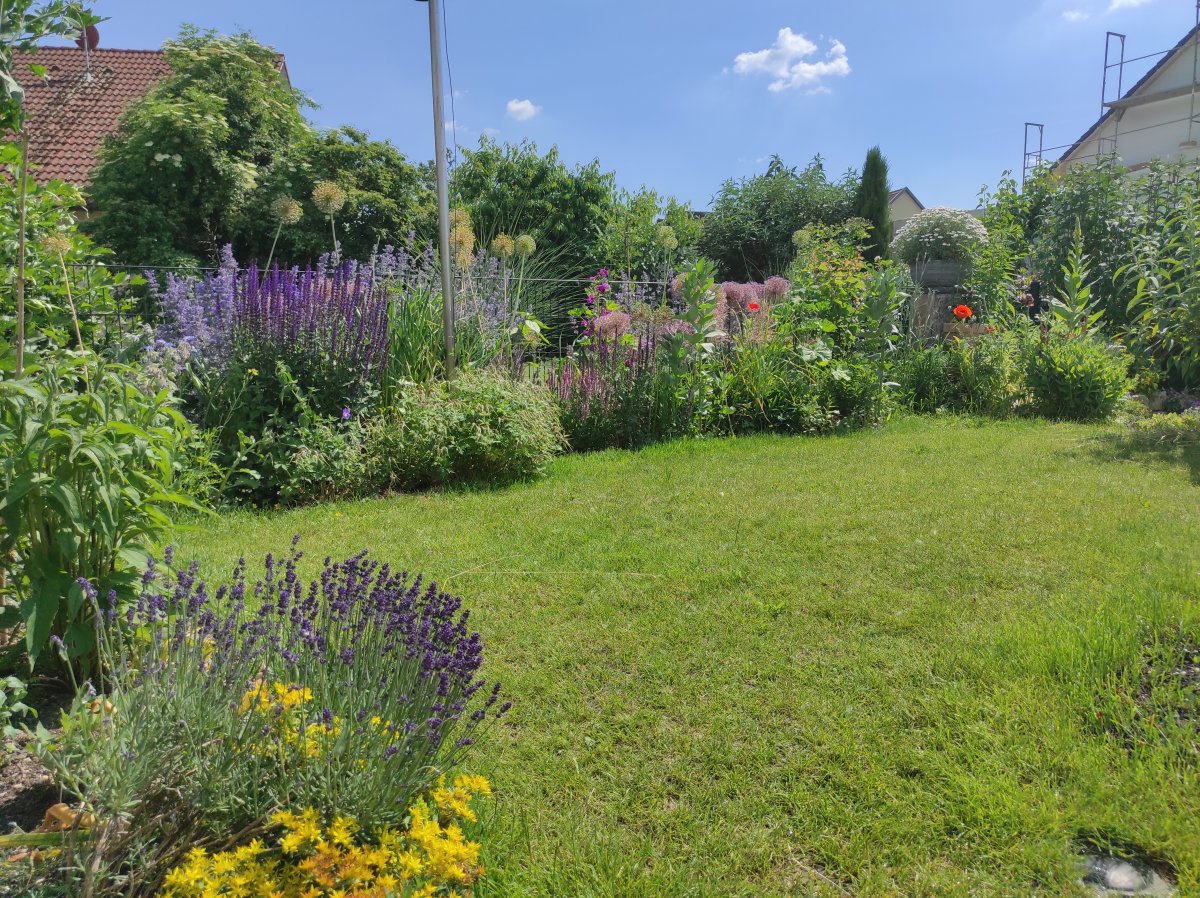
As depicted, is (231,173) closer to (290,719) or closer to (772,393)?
(772,393)

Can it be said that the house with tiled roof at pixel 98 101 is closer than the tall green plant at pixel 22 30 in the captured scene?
No

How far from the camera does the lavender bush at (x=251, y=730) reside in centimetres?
142

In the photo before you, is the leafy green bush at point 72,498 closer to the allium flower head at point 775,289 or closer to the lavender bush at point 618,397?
the lavender bush at point 618,397

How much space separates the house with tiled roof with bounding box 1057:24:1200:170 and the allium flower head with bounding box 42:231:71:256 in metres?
20.9

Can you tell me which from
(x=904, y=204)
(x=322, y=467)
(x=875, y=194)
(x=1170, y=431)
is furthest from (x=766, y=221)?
(x=904, y=204)

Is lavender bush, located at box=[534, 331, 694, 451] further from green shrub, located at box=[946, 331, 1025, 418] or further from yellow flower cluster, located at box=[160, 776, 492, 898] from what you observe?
yellow flower cluster, located at box=[160, 776, 492, 898]

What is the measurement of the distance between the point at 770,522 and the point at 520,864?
249 centimetres

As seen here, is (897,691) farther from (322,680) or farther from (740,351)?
(740,351)

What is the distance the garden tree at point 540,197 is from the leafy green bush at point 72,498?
10288 mm

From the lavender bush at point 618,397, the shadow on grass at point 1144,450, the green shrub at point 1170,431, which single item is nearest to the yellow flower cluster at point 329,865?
the lavender bush at point 618,397

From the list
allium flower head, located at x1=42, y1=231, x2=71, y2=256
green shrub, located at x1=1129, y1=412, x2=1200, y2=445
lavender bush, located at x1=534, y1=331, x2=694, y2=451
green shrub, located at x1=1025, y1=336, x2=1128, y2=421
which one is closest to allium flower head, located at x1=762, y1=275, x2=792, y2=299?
lavender bush, located at x1=534, y1=331, x2=694, y2=451

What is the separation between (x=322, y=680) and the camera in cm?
165

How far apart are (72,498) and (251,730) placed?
2.41 feet

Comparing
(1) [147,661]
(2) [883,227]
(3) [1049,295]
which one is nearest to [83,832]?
(1) [147,661]
